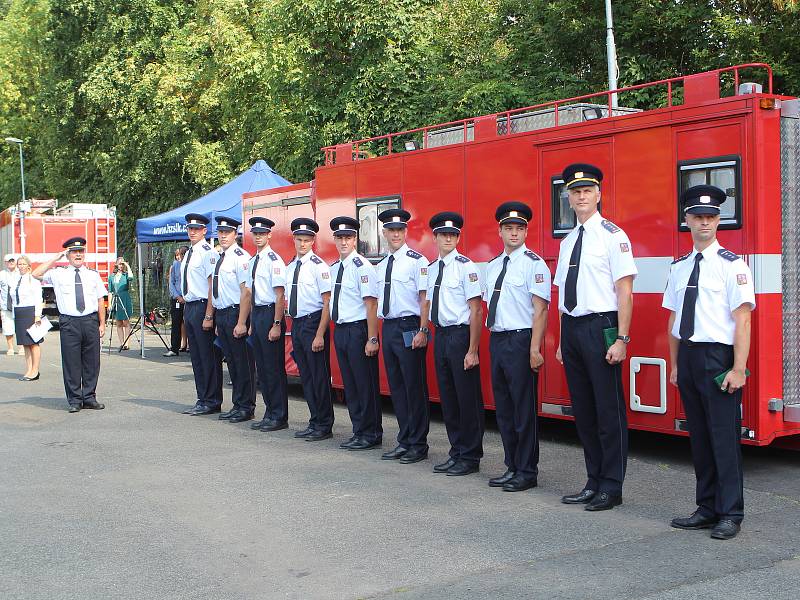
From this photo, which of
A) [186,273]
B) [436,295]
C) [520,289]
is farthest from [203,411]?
[520,289]

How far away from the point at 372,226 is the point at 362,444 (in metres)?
3.04

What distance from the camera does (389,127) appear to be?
66.9 feet

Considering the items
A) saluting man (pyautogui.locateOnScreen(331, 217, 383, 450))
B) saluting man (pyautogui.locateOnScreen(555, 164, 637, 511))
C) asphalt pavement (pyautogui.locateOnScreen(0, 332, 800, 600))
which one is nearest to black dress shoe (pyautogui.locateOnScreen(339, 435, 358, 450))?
saluting man (pyautogui.locateOnScreen(331, 217, 383, 450))

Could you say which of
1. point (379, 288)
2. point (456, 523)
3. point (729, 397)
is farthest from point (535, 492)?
point (379, 288)

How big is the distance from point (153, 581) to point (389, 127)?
52.4 ft

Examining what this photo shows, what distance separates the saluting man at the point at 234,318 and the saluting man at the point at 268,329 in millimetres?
498

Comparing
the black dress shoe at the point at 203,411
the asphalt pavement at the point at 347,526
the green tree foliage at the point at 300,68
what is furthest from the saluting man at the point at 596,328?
the green tree foliage at the point at 300,68

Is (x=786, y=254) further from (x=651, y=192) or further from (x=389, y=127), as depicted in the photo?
(x=389, y=127)

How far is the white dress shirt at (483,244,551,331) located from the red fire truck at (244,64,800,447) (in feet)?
Result: 4.27

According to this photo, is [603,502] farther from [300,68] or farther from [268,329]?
[300,68]

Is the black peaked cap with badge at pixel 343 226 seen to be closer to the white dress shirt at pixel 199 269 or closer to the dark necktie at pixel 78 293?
the white dress shirt at pixel 199 269

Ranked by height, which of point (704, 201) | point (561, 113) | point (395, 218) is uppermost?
point (561, 113)

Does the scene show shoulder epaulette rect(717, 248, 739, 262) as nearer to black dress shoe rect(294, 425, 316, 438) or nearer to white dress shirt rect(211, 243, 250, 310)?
black dress shoe rect(294, 425, 316, 438)

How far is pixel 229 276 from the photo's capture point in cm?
1105
